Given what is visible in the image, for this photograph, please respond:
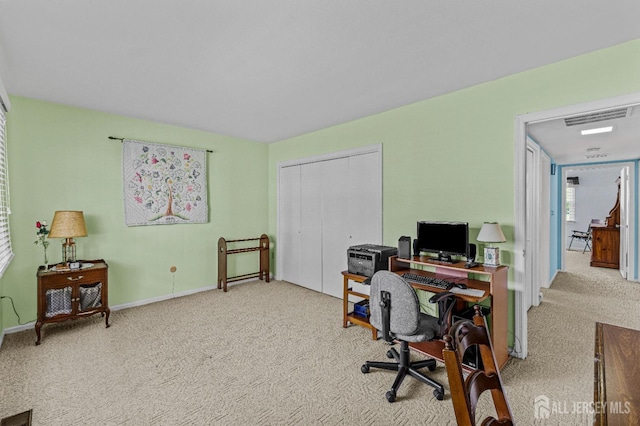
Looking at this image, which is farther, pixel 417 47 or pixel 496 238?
pixel 496 238

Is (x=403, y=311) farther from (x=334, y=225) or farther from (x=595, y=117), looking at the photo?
(x=595, y=117)

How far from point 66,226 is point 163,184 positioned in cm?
125

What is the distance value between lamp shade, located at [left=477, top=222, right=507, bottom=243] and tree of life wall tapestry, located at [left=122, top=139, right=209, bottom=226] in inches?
147

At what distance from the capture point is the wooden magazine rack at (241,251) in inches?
182

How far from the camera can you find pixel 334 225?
4.45 m

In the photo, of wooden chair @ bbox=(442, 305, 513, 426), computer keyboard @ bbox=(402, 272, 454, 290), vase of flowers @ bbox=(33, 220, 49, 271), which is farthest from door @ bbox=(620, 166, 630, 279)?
vase of flowers @ bbox=(33, 220, 49, 271)

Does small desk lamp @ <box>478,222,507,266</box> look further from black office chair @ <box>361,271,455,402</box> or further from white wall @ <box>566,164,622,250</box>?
white wall @ <box>566,164,622,250</box>

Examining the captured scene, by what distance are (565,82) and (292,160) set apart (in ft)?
11.6

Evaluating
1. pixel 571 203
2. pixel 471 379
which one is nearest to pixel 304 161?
pixel 471 379

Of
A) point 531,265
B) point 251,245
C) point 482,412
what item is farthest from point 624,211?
point 251,245

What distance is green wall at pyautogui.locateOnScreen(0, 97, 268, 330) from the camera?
324 cm

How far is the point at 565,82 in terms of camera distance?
2.42 m

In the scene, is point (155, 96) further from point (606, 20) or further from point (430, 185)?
point (606, 20)

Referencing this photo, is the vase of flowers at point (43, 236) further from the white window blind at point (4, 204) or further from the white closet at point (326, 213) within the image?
the white closet at point (326, 213)
